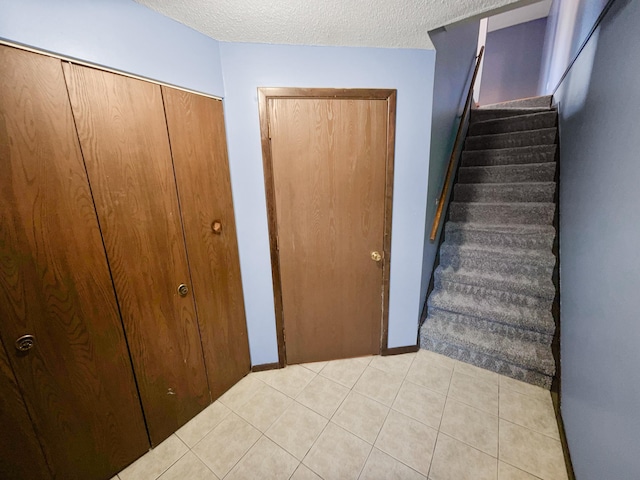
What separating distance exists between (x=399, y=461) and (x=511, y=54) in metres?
6.47

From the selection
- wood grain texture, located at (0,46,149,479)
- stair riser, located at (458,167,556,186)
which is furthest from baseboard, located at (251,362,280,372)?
stair riser, located at (458,167,556,186)

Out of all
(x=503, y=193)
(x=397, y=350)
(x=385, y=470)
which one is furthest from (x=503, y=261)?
(x=385, y=470)

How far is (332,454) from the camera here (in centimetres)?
131

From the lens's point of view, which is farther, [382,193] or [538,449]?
[382,193]

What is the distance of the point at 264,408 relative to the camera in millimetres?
1584

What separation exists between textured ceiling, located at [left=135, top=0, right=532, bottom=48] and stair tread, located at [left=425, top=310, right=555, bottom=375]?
202cm

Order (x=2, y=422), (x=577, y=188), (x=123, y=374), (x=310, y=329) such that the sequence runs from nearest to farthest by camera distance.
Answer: (x=2, y=422) < (x=123, y=374) < (x=577, y=188) < (x=310, y=329)

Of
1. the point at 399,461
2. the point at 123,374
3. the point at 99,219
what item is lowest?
the point at 399,461

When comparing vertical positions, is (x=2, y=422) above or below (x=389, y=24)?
below

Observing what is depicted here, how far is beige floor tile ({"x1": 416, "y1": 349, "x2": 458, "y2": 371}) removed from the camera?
74.6 inches

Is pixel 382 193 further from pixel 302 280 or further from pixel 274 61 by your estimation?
pixel 274 61

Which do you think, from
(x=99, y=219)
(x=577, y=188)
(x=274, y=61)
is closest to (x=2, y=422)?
(x=99, y=219)

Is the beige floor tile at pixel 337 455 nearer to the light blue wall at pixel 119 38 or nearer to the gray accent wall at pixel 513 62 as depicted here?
the light blue wall at pixel 119 38

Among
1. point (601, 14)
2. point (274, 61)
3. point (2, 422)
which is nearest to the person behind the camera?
point (2, 422)
